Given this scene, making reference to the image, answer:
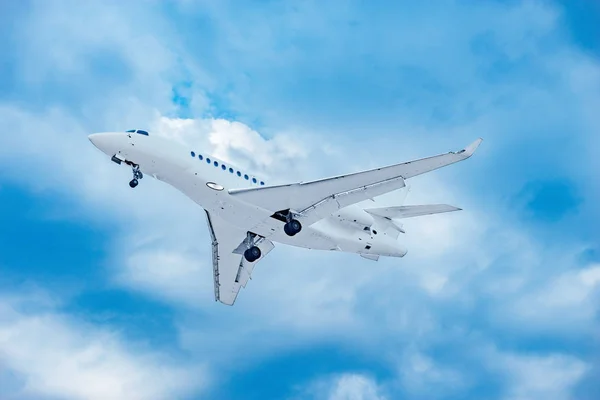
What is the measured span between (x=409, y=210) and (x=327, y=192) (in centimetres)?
716

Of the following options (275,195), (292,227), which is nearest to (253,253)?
(292,227)

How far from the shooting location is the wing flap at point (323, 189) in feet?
107

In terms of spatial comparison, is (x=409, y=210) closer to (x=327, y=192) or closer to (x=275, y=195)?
(x=327, y=192)

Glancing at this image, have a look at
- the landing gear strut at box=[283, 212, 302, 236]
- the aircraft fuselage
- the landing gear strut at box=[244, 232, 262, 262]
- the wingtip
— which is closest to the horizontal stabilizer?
the aircraft fuselage

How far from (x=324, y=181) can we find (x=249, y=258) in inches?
301

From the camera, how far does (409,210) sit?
39.4 m

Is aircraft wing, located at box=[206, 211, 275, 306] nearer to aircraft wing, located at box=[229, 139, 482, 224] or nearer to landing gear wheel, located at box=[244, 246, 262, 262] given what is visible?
landing gear wheel, located at box=[244, 246, 262, 262]

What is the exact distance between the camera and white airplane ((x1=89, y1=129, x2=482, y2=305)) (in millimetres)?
32719

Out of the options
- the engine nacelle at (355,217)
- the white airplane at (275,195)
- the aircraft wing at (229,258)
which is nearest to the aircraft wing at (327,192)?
the white airplane at (275,195)

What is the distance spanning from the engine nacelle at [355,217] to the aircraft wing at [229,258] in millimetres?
4799

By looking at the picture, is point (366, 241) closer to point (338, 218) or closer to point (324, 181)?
point (338, 218)

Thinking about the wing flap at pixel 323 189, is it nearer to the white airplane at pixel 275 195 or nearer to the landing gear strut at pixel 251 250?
the white airplane at pixel 275 195

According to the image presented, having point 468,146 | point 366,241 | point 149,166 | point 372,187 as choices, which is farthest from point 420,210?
point 149,166

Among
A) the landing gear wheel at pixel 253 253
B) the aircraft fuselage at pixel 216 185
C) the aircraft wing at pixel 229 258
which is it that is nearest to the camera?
the aircraft fuselage at pixel 216 185
